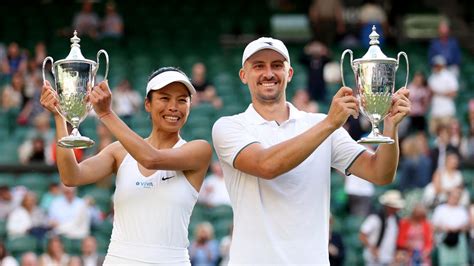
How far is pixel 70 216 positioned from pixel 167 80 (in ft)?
24.1

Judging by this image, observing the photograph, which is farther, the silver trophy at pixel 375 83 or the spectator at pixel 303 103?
the spectator at pixel 303 103

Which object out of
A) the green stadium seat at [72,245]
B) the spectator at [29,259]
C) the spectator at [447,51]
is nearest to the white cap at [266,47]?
the spectator at [29,259]

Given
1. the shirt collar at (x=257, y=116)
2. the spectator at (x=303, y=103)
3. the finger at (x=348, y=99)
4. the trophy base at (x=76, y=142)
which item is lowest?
the trophy base at (x=76, y=142)

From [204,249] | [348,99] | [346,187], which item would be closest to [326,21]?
[346,187]

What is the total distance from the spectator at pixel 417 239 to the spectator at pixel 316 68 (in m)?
4.34

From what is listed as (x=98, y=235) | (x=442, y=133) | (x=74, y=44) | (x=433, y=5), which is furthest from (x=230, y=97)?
(x=74, y=44)

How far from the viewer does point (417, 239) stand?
1330 cm

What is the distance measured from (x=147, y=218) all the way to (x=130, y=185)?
0.20 m

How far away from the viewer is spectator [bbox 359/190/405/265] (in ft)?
43.8

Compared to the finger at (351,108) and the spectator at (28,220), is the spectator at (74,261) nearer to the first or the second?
the spectator at (28,220)

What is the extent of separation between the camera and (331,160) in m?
6.53

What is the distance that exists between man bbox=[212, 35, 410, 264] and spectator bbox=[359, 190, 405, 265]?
22.8 feet

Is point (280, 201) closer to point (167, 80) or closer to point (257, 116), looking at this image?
point (257, 116)

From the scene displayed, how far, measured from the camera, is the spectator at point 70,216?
1366 cm
